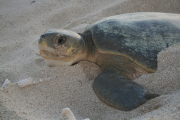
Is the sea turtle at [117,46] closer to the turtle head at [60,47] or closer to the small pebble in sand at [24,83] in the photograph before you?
the turtle head at [60,47]

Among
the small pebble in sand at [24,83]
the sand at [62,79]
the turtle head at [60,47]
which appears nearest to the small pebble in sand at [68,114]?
the sand at [62,79]

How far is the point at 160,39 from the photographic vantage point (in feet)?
5.52

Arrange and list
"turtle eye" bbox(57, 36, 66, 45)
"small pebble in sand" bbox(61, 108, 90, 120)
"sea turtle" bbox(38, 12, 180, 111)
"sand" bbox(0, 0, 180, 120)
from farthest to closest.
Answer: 1. "turtle eye" bbox(57, 36, 66, 45)
2. "sea turtle" bbox(38, 12, 180, 111)
3. "sand" bbox(0, 0, 180, 120)
4. "small pebble in sand" bbox(61, 108, 90, 120)

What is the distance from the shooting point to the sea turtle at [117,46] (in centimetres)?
160

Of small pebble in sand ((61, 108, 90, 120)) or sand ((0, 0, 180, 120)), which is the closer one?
small pebble in sand ((61, 108, 90, 120))

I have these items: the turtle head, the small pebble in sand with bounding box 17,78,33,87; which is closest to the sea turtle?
the turtle head

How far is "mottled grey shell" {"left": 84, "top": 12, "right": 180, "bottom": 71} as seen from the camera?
162cm

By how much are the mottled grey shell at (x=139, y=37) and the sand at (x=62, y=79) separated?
0.33ft

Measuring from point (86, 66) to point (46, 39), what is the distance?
0.50 meters

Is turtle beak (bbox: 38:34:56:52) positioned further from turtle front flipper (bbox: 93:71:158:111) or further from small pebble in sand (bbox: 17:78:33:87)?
turtle front flipper (bbox: 93:71:158:111)

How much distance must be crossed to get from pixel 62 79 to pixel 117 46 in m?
0.61

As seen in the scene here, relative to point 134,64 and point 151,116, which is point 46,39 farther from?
point 151,116

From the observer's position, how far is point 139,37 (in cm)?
170

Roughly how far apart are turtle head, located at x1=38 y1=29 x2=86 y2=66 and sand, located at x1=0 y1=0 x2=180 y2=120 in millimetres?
86
